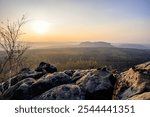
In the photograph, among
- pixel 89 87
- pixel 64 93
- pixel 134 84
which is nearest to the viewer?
pixel 134 84

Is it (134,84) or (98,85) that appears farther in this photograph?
(98,85)

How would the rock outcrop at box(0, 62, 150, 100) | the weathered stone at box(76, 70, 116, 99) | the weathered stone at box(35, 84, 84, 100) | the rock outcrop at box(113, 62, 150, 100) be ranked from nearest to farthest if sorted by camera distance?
the rock outcrop at box(113, 62, 150, 100) < the rock outcrop at box(0, 62, 150, 100) < the weathered stone at box(35, 84, 84, 100) < the weathered stone at box(76, 70, 116, 99)

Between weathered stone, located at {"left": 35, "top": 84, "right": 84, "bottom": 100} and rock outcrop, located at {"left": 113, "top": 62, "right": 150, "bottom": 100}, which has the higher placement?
rock outcrop, located at {"left": 113, "top": 62, "right": 150, "bottom": 100}

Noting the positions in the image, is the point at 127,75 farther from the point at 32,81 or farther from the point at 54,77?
the point at 32,81

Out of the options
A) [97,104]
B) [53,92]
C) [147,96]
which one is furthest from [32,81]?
[147,96]

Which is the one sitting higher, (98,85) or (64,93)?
(98,85)

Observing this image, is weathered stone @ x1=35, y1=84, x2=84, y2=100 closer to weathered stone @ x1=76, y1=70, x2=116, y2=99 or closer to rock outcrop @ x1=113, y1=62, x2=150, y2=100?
weathered stone @ x1=76, y1=70, x2=116, y2=99

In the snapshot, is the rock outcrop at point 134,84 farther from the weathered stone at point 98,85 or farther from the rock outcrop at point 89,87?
the weathered stone at point 98,85

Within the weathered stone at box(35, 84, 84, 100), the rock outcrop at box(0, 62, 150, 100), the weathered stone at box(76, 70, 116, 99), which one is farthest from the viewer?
the weathered stone at box(76, 70, 116, 99)

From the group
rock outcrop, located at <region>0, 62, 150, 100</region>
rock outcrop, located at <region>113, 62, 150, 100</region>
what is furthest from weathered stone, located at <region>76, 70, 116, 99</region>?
rock outcrop, located at <region>113, 62, 150, 100</region>

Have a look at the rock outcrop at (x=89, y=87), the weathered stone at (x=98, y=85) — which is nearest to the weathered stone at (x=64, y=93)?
the rock outcrop at (x=89, y=87)

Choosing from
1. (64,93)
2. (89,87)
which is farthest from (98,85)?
(64,93)

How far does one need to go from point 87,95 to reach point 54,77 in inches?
47.4

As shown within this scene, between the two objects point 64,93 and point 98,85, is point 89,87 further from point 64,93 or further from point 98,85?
point 64,93
